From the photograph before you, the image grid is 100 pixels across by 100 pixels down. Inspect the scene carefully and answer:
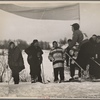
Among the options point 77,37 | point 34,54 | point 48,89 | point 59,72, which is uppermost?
point 77,37

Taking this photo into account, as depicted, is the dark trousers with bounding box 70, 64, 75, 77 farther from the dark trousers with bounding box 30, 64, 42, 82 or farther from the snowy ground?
the dark trousers with bounding box 30, 64, 42, 82

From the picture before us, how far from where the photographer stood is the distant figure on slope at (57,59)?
1353mm

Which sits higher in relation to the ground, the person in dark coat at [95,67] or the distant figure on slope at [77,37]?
the distant figure on slope at [77,37]

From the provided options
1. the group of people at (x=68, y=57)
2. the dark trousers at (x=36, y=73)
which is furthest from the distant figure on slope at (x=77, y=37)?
the dark trousers at (x=36, y=73)

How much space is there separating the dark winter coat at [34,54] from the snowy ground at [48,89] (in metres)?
0.03

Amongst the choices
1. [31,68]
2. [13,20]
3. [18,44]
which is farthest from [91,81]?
[13,20]

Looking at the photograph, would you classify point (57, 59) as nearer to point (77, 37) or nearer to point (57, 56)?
point (57, 56)

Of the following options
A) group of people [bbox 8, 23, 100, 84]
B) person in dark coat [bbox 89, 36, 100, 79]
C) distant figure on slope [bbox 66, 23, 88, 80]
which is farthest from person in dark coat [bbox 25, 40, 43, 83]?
person in dark coat [bbox 89, 36, 100, 79]

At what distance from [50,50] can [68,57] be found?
12cm

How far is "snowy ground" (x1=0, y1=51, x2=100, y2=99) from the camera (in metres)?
1.34

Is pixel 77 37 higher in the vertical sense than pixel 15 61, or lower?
higher

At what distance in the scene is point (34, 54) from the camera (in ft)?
4.50

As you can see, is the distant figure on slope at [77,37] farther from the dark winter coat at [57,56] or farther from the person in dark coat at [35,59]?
the person in dark coat at [35,59]

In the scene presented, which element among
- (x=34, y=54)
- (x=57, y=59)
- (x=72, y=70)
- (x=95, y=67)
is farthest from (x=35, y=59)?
(x=95, y=67)
